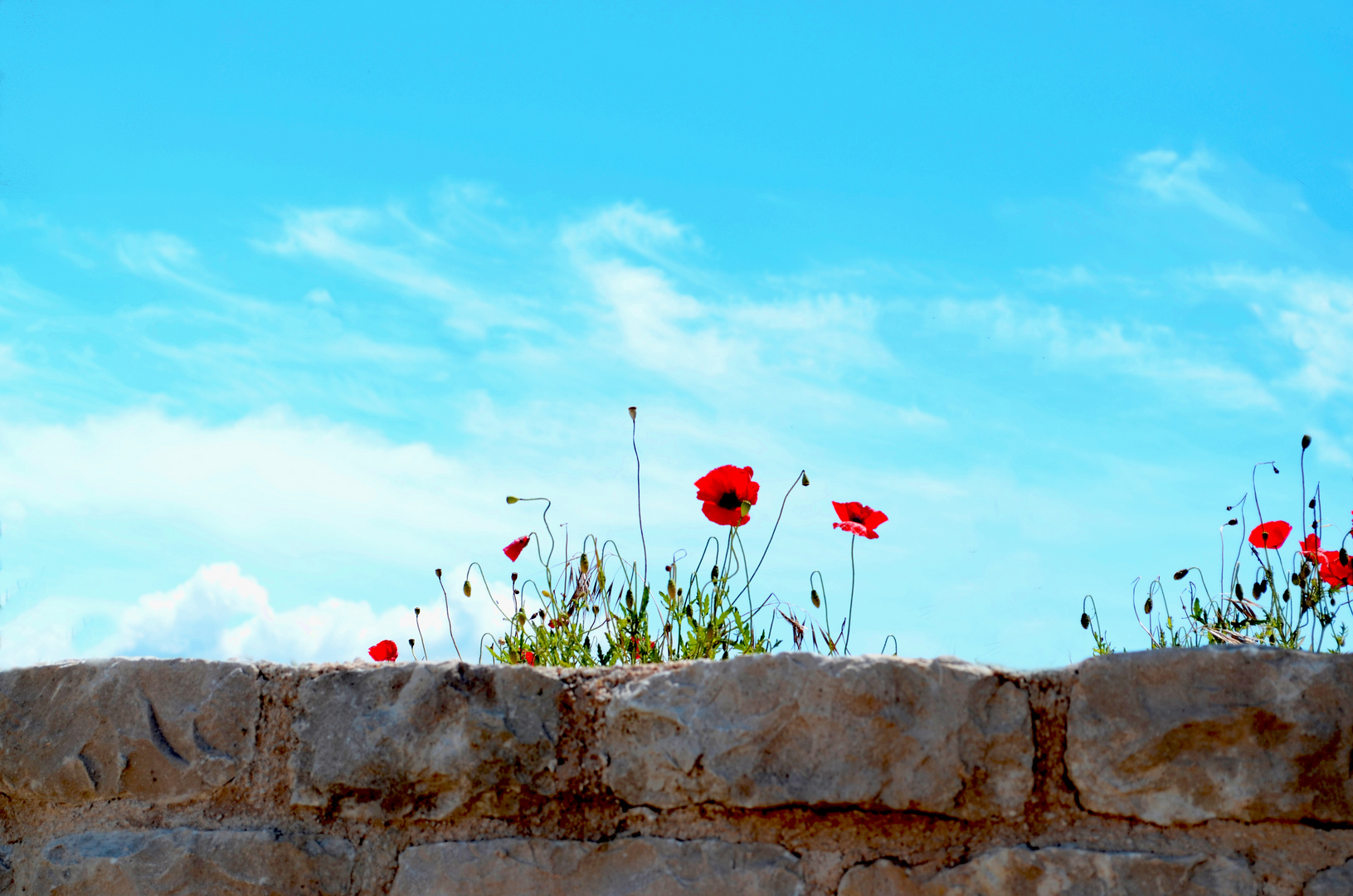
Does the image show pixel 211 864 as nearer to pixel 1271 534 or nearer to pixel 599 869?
pixel 599 869

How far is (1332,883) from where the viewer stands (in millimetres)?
1451

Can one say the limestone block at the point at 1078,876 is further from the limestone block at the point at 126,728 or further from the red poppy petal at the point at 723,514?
the red poppy petal at the point at 723,514

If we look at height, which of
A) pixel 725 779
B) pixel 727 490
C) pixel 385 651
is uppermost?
pixel 727 490

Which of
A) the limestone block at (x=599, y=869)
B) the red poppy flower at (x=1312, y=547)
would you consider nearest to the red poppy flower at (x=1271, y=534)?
the red poppy flower at (x=1312, y=547)

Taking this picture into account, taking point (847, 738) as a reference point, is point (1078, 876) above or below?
below

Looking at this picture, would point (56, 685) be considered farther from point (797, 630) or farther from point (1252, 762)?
point (1252, 762)

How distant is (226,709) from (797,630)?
1366 mm

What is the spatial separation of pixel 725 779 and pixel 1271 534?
90.5 inches

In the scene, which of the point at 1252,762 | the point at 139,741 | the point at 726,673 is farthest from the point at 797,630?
the point at 139,741

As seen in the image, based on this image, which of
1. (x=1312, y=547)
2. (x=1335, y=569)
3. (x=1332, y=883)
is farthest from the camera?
(x=1312, y=547)

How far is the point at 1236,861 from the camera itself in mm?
1474

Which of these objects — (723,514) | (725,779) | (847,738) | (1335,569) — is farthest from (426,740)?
(1335,569)

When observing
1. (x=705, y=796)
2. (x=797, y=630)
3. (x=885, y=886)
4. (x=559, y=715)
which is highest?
(x=797, y=630)

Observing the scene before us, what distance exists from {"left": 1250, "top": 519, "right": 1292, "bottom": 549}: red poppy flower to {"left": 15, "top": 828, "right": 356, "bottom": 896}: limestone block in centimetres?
268
